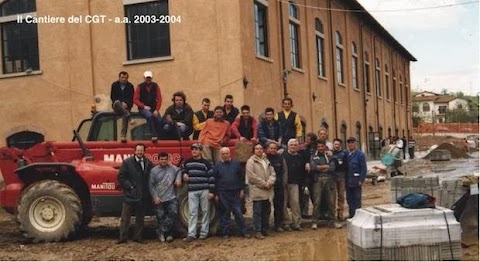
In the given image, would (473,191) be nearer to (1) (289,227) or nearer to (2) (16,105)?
(1) (289,227)

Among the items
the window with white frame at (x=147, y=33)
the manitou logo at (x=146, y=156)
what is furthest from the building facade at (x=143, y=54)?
the manitou logo at (x=146, y=156)

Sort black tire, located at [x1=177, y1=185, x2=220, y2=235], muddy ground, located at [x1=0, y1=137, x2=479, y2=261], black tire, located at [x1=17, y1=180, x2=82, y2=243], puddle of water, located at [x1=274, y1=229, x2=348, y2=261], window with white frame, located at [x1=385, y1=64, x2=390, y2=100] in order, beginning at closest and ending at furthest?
puddle of water, located at [x1=274, y1=229, x2=348, y2=261] < muddy ground, located at [x1=0, y1=137, x2=479, y2=261] < black tire, located at [x1=17, y1=180, x2=82, y2=243] < black tire, located at [x1=177, y1=185, x2=220, y2=235] < window with white frame, located at [x1=385, y1=64, x2=390, y2=100]

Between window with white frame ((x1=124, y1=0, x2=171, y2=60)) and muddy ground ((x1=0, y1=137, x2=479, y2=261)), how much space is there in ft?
27.3

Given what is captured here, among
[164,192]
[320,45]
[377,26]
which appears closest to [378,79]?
[377,26]

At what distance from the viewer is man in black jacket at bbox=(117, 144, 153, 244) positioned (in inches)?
410

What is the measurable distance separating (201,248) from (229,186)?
132 centimetres

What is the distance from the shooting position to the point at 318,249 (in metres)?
9.55

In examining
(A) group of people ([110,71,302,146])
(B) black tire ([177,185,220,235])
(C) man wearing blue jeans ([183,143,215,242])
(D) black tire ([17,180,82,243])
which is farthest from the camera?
(A) group of people ([110,71,302,146])

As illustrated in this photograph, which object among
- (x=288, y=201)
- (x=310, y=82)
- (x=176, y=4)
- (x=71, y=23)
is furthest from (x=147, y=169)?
(x=310, y=82)

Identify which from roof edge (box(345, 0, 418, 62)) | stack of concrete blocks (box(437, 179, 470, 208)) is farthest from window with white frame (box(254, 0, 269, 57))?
roof edge (box(345, 0, 418, 62))

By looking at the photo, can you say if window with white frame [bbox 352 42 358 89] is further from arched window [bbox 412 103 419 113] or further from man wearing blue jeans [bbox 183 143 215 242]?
arched window [bbox 412 103 419 113]

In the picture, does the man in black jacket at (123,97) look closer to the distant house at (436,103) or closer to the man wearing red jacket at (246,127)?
the man wearing red jacket at (246,127)

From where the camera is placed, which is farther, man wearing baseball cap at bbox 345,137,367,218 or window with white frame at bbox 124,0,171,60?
window with white frame at bbox 124,0,171,60

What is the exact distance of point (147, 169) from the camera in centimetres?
1060
